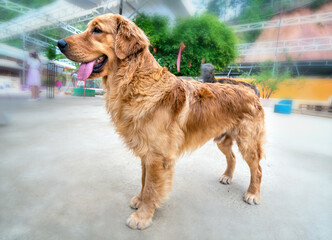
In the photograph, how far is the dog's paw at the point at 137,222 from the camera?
3.94ft

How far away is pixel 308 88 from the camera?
7.18 feet

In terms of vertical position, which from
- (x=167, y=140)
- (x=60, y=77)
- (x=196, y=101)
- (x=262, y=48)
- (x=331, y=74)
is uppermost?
(x=262, y=48)

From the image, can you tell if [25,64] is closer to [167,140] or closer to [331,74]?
[167,140]

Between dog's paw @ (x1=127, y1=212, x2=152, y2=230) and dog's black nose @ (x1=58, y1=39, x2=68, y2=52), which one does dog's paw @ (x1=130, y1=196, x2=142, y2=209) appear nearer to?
dog's paw @ (x1=127, y1=212, x2=152, y2=230)

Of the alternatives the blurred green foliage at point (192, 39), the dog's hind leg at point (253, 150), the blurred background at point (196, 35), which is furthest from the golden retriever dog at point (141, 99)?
the blurred green foliage at point (192, 39)

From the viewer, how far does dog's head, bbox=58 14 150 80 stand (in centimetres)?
127

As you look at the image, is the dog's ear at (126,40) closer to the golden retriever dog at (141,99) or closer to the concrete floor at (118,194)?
the golden retriever dog at (141,99)

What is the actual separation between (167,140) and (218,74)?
586 centimetres

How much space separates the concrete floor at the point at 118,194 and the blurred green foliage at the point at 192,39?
2.28m

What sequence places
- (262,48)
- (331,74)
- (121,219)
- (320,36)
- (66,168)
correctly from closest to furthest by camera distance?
1. (121,219)
2. (66,168)
3. (331,74)
4. (320,36)
5. (262,48)

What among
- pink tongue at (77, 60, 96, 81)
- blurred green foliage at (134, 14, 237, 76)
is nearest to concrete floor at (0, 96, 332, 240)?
pink tongue at (77, 60, 96, 81)

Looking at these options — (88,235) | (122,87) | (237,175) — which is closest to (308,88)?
(237,175)

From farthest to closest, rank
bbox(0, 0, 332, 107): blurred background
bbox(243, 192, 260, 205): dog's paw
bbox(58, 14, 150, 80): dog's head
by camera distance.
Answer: bbox(243, 192, 260, 205): dog's paw
bbox(58, 14, 150, 80): dog's head
bbox(0, 0, 332, 107): blurred background

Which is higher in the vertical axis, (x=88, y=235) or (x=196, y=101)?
(x=196, y=101)
